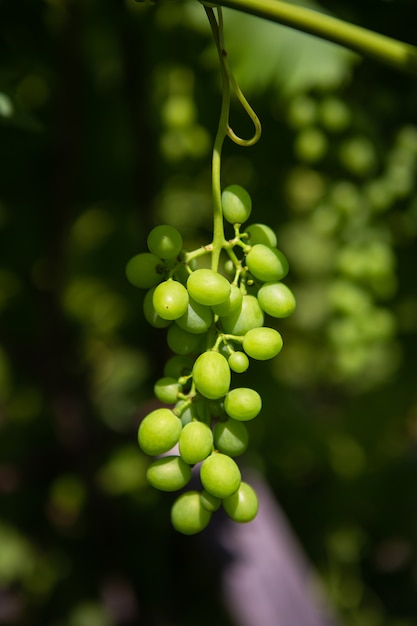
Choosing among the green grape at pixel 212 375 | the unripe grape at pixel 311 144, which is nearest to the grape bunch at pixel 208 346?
the green grape at pixel 212 375

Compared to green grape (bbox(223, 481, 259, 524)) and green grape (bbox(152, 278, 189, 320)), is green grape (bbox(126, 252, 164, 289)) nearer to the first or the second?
green grape (bbox(152, 278, 189, 320))

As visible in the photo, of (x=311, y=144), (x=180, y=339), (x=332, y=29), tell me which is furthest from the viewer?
(x=311, y=144)

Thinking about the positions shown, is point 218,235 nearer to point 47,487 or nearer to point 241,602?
point 241,602

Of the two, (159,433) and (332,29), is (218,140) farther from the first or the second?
(159,433)

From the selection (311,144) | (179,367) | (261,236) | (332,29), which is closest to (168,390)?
(179,367)

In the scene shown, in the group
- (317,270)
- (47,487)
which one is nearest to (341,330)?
(317,270)

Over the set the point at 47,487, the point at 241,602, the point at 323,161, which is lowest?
the point at 47,487

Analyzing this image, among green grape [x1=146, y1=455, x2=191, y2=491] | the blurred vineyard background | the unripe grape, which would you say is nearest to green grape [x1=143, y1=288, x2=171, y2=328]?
green grape [x1=146, y1=455, x2=191, y2=491]

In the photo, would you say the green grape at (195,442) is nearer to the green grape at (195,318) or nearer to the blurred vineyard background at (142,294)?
the green grape at (195,318)
